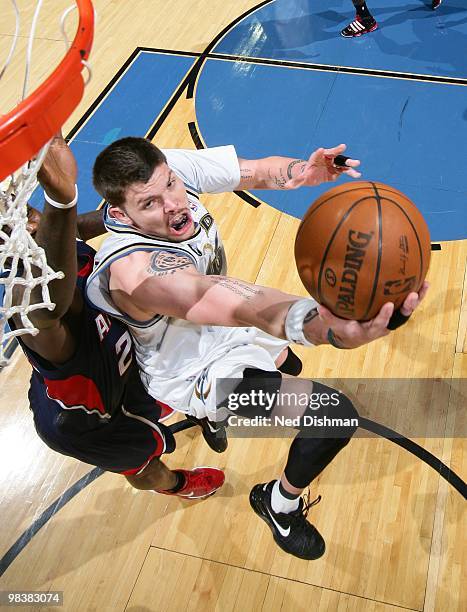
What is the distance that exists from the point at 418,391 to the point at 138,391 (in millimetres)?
1694

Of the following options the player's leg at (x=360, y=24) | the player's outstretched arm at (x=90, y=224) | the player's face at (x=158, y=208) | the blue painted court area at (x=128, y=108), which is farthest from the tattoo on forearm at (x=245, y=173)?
the player's leg at (x=360, y=24)

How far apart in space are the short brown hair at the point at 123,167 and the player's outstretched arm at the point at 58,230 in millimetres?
351

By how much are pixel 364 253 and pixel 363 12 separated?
5.03m

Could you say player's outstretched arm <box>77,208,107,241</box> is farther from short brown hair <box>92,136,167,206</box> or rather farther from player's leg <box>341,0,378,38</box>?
player's leg <box>341,0,378,38</box>

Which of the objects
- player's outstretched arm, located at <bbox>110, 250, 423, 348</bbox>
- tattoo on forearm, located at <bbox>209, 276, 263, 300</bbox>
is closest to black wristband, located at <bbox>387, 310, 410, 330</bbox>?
player's outstretched arm, located at <bbox>110, 250, 423, 348</bbox>

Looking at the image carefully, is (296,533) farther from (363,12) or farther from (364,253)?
(363,12)

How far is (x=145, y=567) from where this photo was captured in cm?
326

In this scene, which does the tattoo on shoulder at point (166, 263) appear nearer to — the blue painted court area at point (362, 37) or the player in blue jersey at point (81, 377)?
the player in blue jersey at point (81, 377)

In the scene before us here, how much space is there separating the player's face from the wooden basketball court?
1493mm

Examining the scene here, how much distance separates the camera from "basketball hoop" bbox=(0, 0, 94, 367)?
1738mm

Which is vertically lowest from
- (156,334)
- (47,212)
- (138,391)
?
(138,391)

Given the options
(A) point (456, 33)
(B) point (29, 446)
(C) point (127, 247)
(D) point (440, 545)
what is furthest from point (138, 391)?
(A) point (456, 33)

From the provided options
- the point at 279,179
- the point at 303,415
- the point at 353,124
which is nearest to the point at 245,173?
the point at 279,179

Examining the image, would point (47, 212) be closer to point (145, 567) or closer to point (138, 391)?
point (138, 391)
